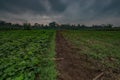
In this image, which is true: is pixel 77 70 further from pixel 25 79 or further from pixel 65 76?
pixel 25 79

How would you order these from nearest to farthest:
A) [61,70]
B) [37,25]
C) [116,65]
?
[61,70], [116,65], [37,25]

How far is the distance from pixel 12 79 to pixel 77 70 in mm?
2669

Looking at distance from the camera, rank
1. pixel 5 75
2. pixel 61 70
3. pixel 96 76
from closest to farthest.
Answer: pixel 5 75 → pixel 96 76 → pixel 61 70

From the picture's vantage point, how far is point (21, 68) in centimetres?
541

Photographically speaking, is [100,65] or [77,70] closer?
[77,70]

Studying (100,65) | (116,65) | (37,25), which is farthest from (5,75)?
(37,25)

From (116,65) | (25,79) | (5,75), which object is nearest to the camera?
(25,79)

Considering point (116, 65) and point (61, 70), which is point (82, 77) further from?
point (116, 65)

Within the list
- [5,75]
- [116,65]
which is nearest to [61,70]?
[5,75]

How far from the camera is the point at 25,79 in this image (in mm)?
4375

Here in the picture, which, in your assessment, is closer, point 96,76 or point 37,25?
point 96,76

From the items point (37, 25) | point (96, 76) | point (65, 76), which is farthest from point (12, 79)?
point (37, 25)

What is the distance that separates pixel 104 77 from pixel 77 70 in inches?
44.9

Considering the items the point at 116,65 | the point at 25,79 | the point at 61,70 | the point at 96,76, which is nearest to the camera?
the point at 25,79
